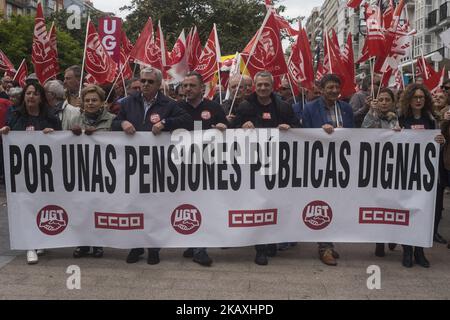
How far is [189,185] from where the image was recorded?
5512 millimetres

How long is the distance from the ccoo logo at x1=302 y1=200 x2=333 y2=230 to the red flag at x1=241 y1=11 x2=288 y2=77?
218 centimetres

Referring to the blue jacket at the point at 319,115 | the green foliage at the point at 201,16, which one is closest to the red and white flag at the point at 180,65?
the blue jacket at the point at 319,115

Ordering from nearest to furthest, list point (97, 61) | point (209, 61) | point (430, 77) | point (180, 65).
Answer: point (97, 61) < point (180, 65) < point (209, 61) < point (430, 77)

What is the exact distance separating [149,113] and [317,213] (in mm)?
2005

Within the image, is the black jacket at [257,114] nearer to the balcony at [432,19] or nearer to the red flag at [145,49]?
the red flag at [145,49]

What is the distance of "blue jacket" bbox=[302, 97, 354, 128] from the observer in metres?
5.82

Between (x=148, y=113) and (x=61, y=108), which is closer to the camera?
(x=148, y=113)

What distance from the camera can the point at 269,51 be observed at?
6.87m

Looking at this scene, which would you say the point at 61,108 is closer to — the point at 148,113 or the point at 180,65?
the point at 148,113

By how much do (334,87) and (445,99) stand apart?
2806mm

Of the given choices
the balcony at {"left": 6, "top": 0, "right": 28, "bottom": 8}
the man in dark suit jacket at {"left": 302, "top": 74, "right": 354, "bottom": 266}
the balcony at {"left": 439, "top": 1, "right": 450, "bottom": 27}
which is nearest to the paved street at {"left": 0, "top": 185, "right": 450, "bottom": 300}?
the man in dark suit jacket at {"left": 302, "top": 74, "right": 354, "bottom": 266}

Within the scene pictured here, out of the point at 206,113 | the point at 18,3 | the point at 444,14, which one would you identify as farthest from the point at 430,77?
the point at 18,3

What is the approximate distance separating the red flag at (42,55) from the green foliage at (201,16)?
23385 mm

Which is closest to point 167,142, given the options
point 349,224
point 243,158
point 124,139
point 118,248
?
point 124,139
